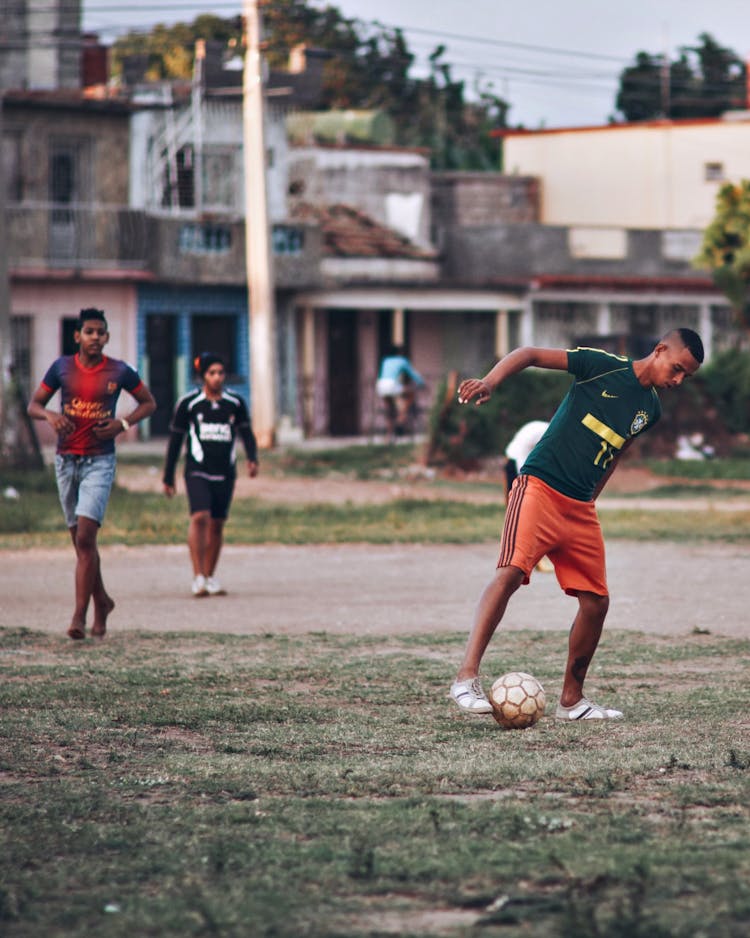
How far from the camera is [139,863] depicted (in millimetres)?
5262

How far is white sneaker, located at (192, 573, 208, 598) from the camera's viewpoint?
13352 mm

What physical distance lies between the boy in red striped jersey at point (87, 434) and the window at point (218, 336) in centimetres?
2590

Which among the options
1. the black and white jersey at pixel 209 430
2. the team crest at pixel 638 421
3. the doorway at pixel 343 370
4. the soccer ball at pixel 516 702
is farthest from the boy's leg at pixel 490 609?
the doorway at pixel 343 370

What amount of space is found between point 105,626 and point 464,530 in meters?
7.89

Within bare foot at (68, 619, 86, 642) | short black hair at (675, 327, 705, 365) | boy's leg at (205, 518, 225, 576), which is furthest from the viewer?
boy's leg at (205, 518, 225, 576)

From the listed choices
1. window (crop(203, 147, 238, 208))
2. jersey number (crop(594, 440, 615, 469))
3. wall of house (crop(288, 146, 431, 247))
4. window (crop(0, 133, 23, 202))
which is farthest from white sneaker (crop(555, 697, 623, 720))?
wall of house (crop(288, 146, 431, 247))

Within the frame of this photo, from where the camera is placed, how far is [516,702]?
25.0 ft

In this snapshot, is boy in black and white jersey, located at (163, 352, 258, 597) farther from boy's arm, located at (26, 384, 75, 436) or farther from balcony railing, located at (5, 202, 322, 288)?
balcony railing, located at (5, 202, 322, 288)

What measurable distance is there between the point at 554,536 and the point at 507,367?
0.91m

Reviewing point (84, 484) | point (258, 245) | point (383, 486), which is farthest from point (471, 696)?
point (258, 245)

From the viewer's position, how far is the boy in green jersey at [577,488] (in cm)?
783

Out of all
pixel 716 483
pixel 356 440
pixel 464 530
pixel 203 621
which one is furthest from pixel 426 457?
pixel 203 621

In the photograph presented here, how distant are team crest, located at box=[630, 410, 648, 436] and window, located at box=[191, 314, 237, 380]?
95.4 ft

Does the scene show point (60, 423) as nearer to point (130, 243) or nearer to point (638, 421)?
point (638, 421)
